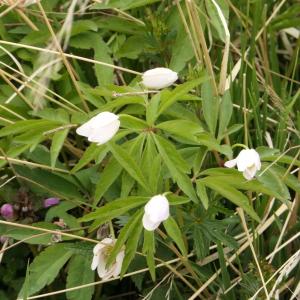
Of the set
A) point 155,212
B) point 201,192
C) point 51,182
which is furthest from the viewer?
point 51,182

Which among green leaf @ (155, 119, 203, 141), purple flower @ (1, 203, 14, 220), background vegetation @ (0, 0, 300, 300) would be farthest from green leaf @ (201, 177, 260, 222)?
purple flower @ (1, 203, 14, 220)

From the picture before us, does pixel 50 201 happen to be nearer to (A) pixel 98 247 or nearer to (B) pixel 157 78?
(A) pixel 98 247

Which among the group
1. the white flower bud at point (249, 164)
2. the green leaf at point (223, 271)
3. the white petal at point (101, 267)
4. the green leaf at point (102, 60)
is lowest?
the green leaf at point (223, 271)

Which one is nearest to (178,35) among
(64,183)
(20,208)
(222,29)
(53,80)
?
(222,29)

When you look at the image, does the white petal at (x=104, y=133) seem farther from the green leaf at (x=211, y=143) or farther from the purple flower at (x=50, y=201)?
the purple flower at (x=50, y=201)

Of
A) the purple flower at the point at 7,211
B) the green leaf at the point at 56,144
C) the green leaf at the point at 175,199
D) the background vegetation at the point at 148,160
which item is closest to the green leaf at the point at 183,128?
the background vegetation at the point at 148,160

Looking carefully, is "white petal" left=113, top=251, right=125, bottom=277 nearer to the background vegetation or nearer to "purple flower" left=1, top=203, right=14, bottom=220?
the background vegetation

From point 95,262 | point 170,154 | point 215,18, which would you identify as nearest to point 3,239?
point 95,262
